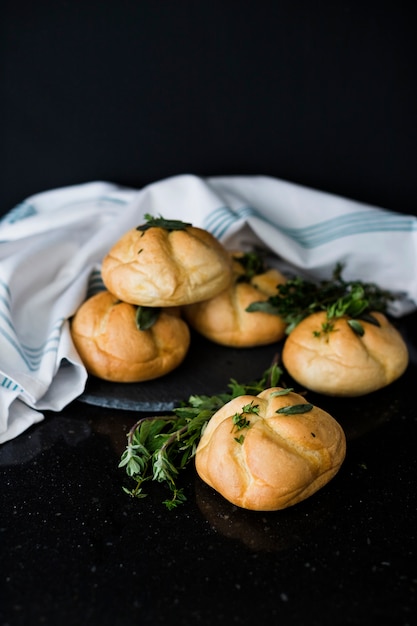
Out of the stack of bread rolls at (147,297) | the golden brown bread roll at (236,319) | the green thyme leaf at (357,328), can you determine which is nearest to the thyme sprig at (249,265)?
the golden brown bread roll at (236,319)

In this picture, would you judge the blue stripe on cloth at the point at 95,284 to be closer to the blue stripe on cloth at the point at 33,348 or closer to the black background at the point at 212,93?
the blue stripe on cloth at the point at 33,348

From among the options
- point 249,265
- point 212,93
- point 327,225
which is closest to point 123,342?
point 249,265

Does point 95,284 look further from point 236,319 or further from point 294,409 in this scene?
point 294,409

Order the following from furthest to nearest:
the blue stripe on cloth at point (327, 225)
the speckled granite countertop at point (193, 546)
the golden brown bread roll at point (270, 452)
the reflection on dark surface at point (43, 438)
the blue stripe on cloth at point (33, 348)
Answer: the blue stripe on cloth at point (327, 225)
the blue stripe on cloth at point (33, 348)
the reflection on dark surface at point (43, 438)
the golden brown bread roll at point (270, 452)
the speckled granite countertop at point (193, 546)

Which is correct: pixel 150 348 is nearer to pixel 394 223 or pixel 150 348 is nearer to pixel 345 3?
pixel 394 223

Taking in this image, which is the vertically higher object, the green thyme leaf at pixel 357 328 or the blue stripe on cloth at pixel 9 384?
the green thyme leaf at pixel 357 328

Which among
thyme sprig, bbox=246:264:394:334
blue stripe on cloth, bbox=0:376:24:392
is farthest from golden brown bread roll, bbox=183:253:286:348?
blue stripe on cloth, bbox=0:376:24:392
